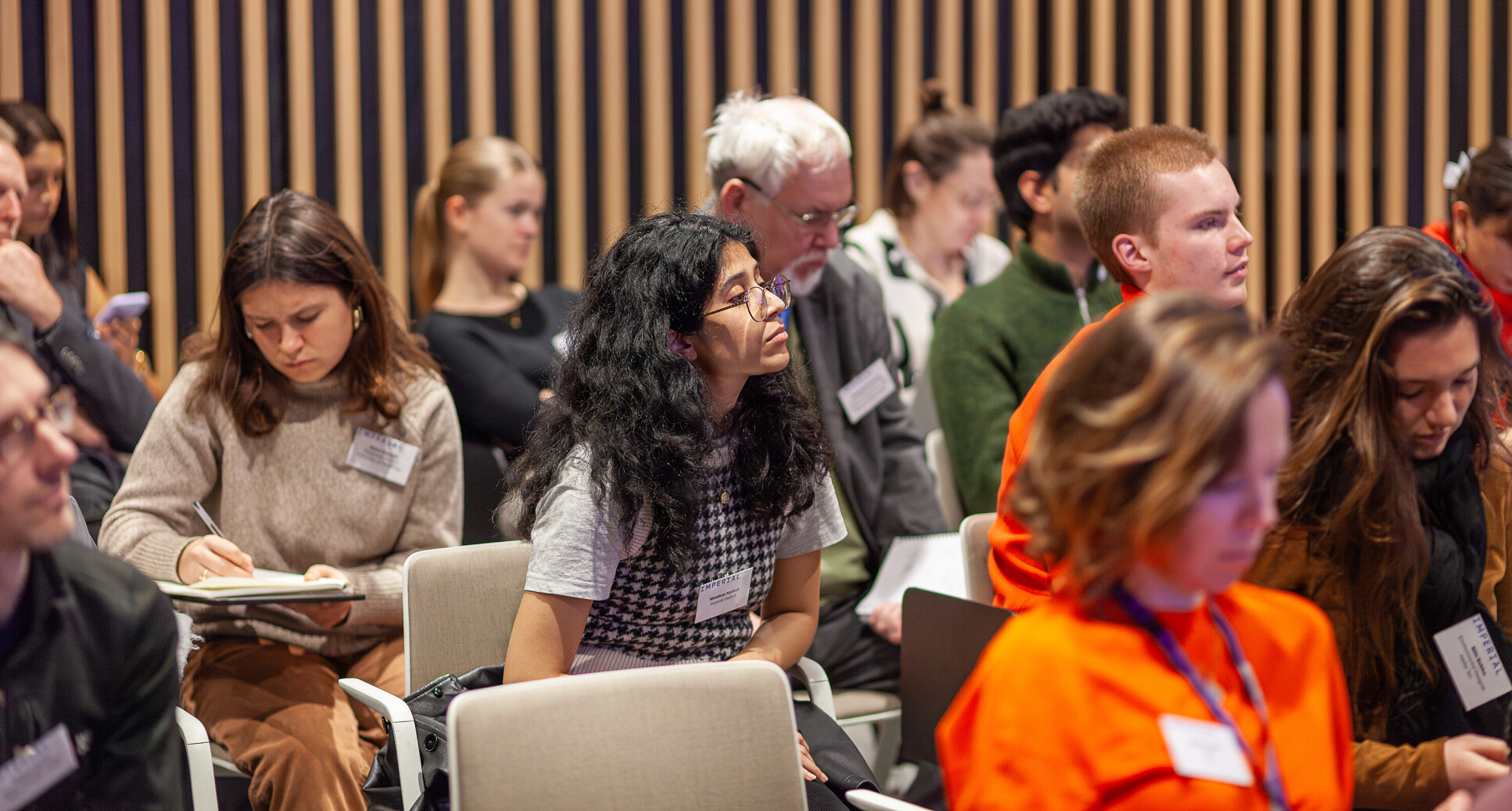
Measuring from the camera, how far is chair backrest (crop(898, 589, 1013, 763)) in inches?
78.7

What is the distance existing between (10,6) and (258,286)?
231 cm

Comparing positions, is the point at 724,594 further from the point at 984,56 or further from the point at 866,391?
the point at 984,56

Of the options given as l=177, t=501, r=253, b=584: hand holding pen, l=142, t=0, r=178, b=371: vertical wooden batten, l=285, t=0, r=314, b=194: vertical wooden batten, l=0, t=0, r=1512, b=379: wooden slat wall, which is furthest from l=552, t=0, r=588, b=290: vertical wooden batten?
l=177, t=501, r=253, b=584: hand holding pen

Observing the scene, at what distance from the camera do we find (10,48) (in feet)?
12.9

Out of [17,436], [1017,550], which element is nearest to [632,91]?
[1017,550]

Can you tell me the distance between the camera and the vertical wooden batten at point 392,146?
4199mm

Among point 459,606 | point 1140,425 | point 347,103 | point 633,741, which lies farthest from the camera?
point 347,103

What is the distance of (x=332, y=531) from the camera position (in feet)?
7.98

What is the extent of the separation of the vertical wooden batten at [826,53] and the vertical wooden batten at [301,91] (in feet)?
5.57

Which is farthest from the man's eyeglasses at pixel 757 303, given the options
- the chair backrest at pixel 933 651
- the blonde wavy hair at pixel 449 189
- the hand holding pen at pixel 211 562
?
the blonde wavy hair at pixel 449 189

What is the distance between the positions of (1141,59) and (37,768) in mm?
4446

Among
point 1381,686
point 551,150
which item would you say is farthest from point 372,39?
point 1381,686

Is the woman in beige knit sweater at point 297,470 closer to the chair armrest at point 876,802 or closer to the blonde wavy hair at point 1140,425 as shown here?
the chair armrest at point 876,802

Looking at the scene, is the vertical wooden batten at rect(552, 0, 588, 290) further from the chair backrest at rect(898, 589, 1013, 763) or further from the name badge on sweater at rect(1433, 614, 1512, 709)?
the name badge on sweater at rect(1433, 614, 1512, 709)
